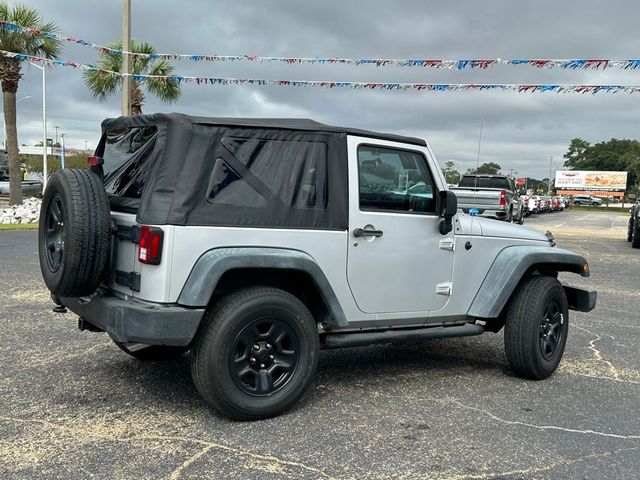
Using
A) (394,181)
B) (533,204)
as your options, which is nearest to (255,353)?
(394,181)

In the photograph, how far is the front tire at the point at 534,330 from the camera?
191 inches

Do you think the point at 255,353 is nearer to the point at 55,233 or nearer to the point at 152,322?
the point at 152,322

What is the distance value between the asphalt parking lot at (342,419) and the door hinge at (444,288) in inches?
29.5

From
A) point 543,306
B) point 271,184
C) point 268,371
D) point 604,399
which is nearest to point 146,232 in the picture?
point 271,184

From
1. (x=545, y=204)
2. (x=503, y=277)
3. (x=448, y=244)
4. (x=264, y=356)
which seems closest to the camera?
(x=264, y=356)

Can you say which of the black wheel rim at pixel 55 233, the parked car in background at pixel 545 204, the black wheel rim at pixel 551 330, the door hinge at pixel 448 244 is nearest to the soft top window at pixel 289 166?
the door hinge at pixel 448 244

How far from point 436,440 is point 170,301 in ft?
Result: 5.94

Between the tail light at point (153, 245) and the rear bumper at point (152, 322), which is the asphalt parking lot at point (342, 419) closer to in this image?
the rear bumper at point (152, 322)

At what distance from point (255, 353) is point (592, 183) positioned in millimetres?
110377

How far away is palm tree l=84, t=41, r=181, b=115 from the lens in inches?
845

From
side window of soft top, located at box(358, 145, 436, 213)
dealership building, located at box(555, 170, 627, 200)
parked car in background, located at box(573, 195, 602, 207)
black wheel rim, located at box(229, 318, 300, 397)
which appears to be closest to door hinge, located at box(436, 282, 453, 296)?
side window of soft top, located at box(358, 145, 436, 213)

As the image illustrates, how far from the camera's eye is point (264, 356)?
3.89 meters

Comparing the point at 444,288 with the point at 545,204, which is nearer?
the point at 444,288

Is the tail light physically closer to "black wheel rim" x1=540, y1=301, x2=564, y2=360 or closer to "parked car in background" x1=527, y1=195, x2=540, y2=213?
"black wheel rim" x1=540, y1=301, x2=564, y2=360
